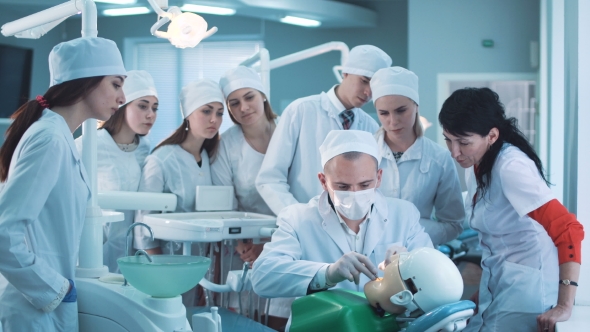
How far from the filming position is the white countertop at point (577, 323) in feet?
6.18

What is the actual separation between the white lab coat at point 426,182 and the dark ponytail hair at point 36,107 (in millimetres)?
1227

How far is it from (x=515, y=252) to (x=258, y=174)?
47.2 inches

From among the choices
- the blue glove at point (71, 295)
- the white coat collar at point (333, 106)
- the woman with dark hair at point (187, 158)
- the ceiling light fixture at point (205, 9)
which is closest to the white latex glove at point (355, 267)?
the blue glove at point (71, 295)

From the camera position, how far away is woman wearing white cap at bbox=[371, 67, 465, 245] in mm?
2609

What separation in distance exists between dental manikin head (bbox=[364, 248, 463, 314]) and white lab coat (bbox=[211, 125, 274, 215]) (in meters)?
1.51

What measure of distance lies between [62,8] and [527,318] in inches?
70.5

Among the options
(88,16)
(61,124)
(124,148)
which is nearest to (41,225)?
(61,124)

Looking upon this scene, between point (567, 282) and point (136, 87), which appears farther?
point (136, 87)

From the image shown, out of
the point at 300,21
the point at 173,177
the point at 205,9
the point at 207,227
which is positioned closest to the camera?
the point at 207,227

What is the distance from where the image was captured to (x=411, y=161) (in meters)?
2.65

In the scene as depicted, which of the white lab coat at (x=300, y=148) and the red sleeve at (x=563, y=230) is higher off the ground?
the white lab coat at (x=300, y=148)

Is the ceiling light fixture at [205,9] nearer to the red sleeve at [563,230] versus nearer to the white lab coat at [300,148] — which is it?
the white lab coat at [300,148]

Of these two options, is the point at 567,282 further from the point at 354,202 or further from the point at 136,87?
the point at 136,87

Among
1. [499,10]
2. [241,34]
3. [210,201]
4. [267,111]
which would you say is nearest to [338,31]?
[241,34]
